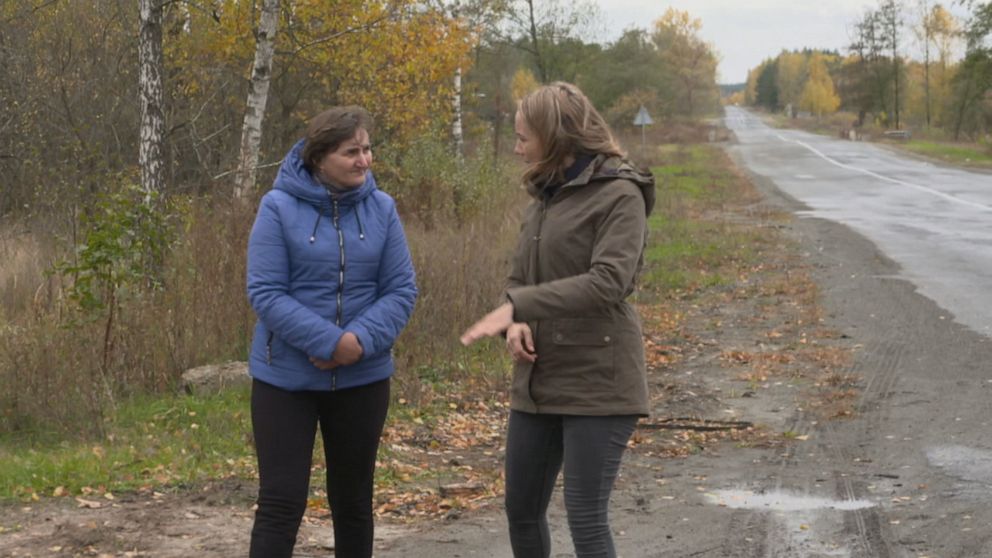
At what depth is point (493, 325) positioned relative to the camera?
148 inches

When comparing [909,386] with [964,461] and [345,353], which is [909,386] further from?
[345,353]

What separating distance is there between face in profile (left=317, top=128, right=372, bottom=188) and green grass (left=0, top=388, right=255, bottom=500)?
2.89 m

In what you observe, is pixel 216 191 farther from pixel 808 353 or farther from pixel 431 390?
pixel 808 353

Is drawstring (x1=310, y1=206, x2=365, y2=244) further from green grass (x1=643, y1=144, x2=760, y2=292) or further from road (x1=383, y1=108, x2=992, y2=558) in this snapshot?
green grass (x1=643, y1=144, x2=760, y2=292)

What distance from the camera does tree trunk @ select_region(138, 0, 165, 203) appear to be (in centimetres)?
1098

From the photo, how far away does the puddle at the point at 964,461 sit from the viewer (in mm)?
6863

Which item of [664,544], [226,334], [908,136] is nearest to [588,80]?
[908,136]

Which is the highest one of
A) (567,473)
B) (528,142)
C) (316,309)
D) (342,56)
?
(342,56)

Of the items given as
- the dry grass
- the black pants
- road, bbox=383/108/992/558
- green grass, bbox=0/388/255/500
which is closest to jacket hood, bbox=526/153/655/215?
the black pants

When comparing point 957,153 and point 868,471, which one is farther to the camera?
point 957,153

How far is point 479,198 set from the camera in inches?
708

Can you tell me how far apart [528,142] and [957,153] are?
5209 centimetres

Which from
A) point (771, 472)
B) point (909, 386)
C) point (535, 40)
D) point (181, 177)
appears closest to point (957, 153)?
point (535, 40)

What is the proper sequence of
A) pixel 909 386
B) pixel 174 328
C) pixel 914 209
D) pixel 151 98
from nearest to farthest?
pixel 174 328, pixel 909 386, pixel 151 98, pixel 914 209
